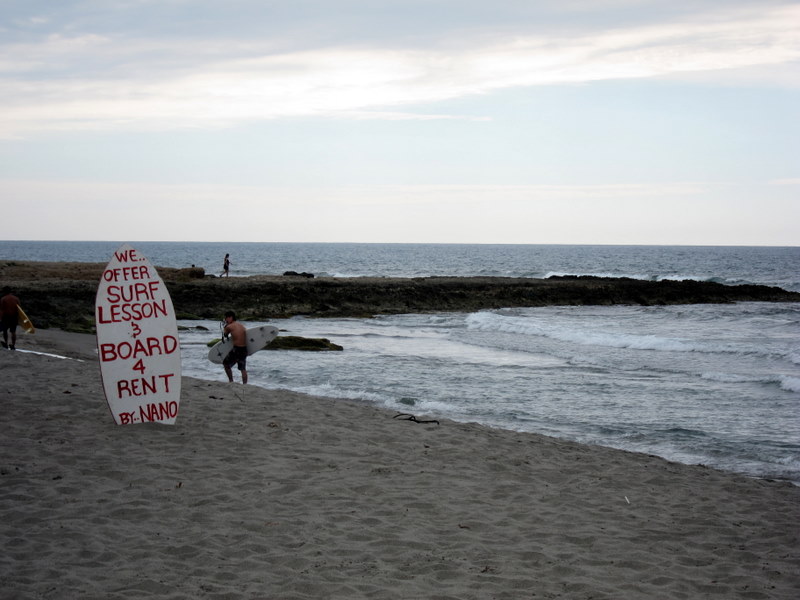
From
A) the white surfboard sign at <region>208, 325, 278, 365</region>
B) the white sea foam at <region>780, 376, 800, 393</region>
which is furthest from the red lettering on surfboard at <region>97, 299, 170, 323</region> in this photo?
the white sea foam at <region>780, 376, 800, 393</region>

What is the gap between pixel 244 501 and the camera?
22.6ft

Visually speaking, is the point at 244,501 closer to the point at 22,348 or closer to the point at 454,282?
the point at 22,348

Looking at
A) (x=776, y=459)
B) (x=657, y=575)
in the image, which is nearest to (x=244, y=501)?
(x=657, y=575)

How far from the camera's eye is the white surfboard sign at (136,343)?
30.1 ft

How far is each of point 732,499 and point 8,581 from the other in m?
6.80

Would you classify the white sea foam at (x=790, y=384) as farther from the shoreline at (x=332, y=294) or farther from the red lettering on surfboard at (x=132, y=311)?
the shoreline at (x=332, y=294)

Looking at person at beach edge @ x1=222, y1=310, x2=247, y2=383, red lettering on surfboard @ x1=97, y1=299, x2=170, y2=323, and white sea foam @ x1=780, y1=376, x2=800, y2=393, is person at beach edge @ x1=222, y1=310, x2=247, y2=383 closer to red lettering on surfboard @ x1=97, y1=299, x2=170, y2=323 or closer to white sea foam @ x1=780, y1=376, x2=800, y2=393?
red lettering on surfboard @ x1=97, y1=299, x2=170, y2=323

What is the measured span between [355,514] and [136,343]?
416cm

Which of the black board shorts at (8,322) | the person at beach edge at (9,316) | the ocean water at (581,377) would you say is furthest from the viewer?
the black board shorts at (8,322)

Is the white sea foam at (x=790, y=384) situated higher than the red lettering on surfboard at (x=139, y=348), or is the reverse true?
the red lettering on surfboard at (x=139, y=348)

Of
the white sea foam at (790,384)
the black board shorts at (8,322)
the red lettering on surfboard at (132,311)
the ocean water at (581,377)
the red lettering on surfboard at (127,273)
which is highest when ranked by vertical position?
the red lettering on surfboard at (127,273)

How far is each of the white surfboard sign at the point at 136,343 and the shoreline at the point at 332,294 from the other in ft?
49.5

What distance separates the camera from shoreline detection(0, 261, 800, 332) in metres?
29.7

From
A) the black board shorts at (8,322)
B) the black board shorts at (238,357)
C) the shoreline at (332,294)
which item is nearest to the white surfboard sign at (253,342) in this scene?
the black board shorts at (238,357)
